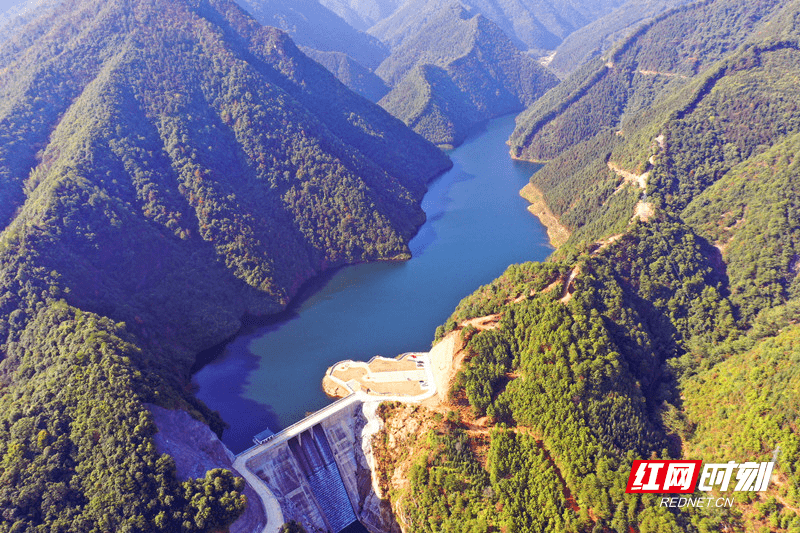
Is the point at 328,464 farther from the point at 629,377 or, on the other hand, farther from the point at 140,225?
the point at 140,225

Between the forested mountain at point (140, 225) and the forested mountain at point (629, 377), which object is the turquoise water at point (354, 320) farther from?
the forested mountain at point (629, 377)

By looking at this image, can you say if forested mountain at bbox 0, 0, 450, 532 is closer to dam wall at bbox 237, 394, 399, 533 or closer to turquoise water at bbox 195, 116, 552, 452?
turquoise water at bbox 195, 116, 552, 452

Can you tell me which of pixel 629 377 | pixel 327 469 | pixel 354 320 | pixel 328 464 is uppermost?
pixel 354 320

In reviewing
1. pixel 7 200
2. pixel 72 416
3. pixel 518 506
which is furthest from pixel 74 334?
pixel 518 506

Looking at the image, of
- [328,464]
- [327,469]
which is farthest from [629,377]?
[327,469]

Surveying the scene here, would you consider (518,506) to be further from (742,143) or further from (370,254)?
(742,143)

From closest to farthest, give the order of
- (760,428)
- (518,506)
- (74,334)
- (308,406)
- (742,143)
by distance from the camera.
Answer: (760,428)
(518,506)
(74,334)
(308,406)
(742,143)
